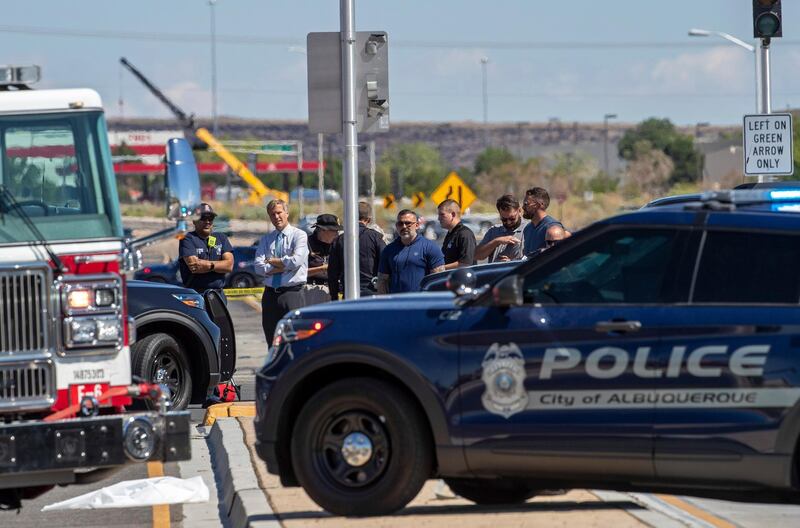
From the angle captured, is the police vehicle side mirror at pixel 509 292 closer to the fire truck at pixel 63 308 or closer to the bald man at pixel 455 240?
the fire truck at pixel 63 308

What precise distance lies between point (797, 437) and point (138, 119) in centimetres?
17422

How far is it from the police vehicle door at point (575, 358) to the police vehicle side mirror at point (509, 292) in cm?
8

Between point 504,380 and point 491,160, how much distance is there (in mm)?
139541

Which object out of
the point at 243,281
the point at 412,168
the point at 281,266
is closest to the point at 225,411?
the point at 281,266

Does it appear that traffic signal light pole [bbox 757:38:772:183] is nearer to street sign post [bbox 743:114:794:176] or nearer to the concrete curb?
street sign post [bbox 743:114:794:176]

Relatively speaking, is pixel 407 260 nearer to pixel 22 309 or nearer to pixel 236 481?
pixel 236 481

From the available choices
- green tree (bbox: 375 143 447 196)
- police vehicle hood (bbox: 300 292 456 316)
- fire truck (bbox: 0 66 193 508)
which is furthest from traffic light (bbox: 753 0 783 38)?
green tree (bbox: 375 143 447 196)

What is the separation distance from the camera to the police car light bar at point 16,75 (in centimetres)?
826

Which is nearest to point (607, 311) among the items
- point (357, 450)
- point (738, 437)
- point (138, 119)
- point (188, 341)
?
point (738, 437)

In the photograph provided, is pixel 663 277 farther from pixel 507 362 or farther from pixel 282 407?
pixel 282 407

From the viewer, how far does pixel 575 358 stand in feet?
25.3

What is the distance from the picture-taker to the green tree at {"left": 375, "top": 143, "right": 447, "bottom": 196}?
140450mm

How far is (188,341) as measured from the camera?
→ 13547 mm

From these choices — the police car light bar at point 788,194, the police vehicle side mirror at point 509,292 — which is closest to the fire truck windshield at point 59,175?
the police vehicle side mirror at point 509,292
